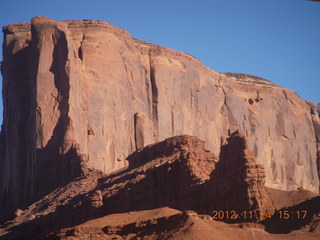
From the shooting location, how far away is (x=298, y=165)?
103 m

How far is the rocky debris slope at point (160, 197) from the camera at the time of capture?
142 feet

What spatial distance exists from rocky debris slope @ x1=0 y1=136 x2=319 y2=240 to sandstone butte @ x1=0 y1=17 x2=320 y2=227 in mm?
6224

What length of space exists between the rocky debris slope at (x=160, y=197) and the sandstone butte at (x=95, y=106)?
6.22 meters

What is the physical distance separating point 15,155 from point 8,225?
1630 cm

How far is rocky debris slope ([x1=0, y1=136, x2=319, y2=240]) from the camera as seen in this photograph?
43.2m

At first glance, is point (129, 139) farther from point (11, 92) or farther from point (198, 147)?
point (198, 147)

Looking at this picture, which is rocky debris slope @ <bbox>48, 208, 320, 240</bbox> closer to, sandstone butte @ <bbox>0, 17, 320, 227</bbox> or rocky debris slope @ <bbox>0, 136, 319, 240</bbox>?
rocky debris slope @ <bbox>0, 136, 319, 240</bbox>

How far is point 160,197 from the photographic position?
2137 inches
